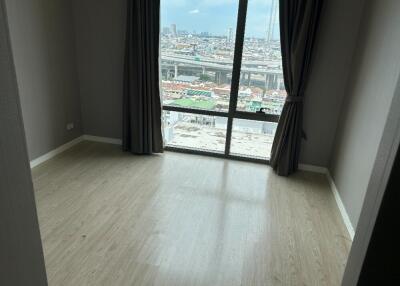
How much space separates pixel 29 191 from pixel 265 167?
10.5 feet

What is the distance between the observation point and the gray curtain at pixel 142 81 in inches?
130

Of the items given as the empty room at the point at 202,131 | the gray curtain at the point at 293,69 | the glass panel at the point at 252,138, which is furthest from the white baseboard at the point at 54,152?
the gray curtain at the point at 293,69

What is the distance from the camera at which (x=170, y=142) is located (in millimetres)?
4086

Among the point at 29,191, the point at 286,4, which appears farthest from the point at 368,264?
the point at 286,4

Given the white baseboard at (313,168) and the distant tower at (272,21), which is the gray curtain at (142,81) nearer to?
the distant tower at (272,21)

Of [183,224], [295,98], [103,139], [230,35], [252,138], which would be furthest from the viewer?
[103,139]

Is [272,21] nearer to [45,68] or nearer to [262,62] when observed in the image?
[262,62]

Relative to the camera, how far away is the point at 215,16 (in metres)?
3.37

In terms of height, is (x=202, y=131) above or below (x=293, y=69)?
below

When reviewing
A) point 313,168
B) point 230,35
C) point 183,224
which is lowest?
point 183,224

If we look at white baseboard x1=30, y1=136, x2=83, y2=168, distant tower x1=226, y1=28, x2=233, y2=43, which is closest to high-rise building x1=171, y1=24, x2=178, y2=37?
distant tower x1=226, y1=28, x2=233, y2=43

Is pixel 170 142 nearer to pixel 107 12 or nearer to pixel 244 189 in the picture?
pixel 244 189

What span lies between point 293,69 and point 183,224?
2049 millimetres

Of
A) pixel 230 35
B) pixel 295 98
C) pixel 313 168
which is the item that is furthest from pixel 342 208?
pixel 230 35
